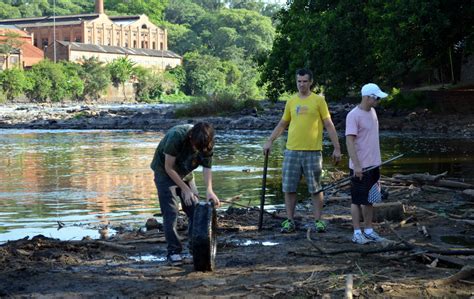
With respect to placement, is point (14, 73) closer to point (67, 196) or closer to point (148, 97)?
point (148, 97)

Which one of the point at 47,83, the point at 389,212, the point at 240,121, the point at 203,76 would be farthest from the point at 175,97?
the point at 389,212

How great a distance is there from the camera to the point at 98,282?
7629 mm

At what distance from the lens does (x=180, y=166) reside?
841cm

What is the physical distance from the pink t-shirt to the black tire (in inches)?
85.8

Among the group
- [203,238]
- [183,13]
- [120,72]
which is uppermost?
[183,13]

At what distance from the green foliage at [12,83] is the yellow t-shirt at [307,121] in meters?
86.0

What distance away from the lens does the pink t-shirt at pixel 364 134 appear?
9492mm

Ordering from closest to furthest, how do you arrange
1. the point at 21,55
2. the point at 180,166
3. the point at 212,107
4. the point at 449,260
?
1. the point at 449,260
2. the point at 180,166
3. the point at 212,107
4. the point at 21,55

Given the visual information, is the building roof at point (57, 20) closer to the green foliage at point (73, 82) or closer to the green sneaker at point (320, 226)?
the green foliage at point (73, 82)

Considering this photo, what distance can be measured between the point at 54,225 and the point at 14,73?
83733mm

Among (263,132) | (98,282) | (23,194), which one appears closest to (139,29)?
(263,132)

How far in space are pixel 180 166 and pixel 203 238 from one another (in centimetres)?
85

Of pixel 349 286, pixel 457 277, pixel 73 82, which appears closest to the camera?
pixel 349 286

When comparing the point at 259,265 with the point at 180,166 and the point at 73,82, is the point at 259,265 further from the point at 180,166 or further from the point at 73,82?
the point at 73,82
